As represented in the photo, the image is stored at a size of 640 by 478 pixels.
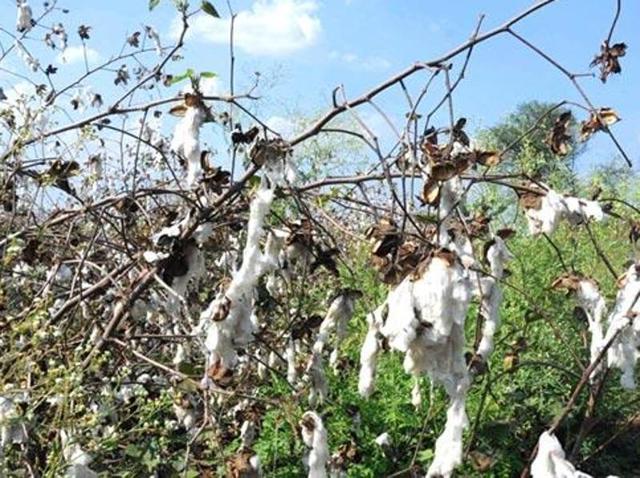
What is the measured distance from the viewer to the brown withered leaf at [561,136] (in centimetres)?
184

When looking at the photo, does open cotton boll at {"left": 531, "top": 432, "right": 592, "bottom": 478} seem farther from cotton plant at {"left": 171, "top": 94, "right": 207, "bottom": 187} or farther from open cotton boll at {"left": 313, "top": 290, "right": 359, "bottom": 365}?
cotton plant at {"left": 171, "top": 94, "right": 207, "bottom": 187}

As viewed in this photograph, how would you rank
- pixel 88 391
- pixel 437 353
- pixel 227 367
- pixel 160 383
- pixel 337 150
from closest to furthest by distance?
pixel 437 353 → pixel 227 367 → pixel 88 391 → pixel 160 383 → pixel 337 150

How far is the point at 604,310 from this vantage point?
1840 mm

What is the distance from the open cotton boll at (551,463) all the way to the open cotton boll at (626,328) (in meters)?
0.24

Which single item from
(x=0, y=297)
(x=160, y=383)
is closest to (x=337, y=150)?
(x=160, y=383)

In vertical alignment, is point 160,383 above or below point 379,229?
above

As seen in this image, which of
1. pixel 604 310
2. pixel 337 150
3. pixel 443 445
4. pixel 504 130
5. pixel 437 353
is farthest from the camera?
pixel 504 130

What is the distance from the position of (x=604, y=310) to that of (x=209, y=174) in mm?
690

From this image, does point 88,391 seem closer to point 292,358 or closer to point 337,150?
point 292,358

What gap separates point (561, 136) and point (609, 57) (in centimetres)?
15

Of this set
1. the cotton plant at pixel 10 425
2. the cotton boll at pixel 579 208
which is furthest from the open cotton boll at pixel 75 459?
the cotton boll at pixel 579 208

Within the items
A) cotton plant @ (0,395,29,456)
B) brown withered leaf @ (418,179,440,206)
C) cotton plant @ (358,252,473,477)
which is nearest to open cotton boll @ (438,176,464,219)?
brown withered leaf @ (418,179,440,206)

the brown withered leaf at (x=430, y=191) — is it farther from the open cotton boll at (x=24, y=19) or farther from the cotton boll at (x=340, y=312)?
the open cotton boll at (x=24, y=19)

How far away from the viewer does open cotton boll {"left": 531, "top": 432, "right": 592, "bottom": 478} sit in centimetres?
149
